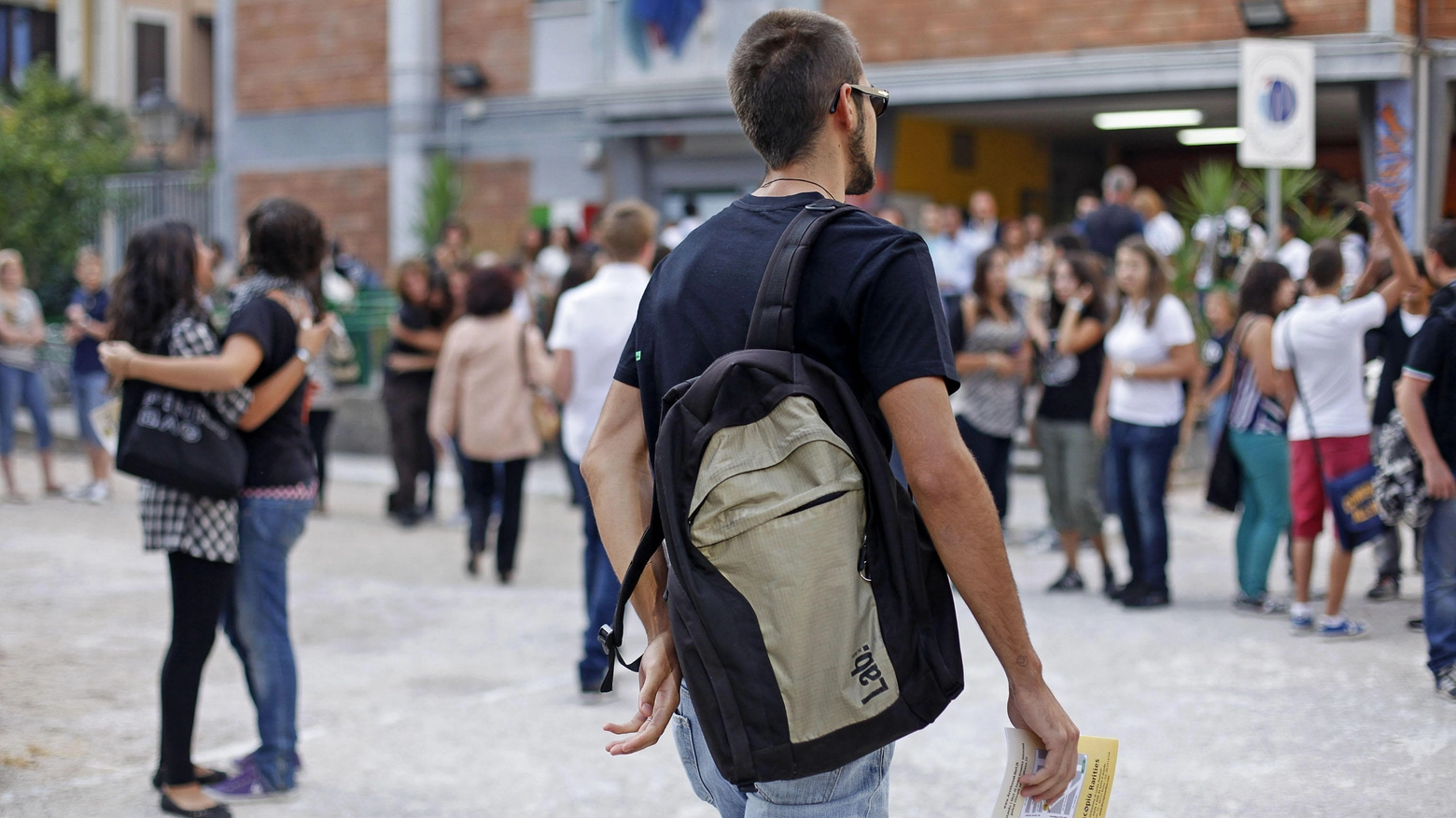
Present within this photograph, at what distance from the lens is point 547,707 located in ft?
19.6

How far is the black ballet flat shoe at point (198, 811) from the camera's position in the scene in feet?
14.9

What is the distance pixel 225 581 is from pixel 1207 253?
11126 millimetres

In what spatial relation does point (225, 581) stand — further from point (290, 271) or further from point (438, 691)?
point (438, 691)

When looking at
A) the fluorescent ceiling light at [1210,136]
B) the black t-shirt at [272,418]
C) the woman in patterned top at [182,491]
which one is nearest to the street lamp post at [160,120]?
the fluorescent ceiling light at [1210,136]

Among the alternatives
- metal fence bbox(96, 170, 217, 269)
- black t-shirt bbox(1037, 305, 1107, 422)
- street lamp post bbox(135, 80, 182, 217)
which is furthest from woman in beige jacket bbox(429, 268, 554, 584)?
metal fence bbox(96, 170, 217, 269)

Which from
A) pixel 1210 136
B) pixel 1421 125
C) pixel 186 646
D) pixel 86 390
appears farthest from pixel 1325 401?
pixel 1210 136

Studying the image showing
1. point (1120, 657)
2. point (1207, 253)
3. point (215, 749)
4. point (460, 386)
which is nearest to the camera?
point (215, 749)

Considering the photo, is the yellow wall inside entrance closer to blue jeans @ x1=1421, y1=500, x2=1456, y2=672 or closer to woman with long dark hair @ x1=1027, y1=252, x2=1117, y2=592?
woman with long dark hair @ x1=1027, y1=252, x2=1117, y2=592

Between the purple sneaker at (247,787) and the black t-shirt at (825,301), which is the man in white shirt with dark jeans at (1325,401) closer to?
the purple sneaker at (247,787)

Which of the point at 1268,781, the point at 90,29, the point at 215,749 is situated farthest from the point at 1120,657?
the point at 90,29

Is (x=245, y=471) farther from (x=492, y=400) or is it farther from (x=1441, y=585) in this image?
(x=1441, y=585)

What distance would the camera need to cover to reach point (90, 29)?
30.3 m

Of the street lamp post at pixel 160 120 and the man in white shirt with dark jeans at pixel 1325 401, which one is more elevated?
the street lamp post at pixel 160 120

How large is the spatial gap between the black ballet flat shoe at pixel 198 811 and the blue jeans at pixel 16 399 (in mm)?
8033
